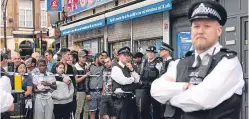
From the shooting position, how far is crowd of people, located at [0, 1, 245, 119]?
261 cm

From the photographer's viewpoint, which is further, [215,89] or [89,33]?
[89,33]

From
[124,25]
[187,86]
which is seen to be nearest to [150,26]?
[124,25]

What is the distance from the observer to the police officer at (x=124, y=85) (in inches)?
276

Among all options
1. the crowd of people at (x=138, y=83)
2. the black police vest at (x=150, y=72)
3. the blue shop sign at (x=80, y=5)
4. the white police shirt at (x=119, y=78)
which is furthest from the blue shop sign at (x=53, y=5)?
the white police shirt at (x=119, y=78)

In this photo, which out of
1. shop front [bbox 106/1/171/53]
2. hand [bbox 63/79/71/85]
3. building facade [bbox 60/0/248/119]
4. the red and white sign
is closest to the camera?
hand [bbox 63/79/71/85]

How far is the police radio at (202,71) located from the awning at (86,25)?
11432 mm

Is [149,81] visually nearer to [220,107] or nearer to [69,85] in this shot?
[69,85]

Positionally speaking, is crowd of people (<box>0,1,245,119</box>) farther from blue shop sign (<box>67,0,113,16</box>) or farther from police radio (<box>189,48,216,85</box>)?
blue shop sign (<box>67,0,113,16</box>)

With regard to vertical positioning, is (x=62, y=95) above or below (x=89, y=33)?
below

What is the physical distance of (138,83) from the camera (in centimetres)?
741

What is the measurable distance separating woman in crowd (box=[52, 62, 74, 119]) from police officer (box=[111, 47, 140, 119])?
37.3 inches

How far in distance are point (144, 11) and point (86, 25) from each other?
16.4ft

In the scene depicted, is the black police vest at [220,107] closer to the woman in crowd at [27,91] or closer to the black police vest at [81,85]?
the woman in crowd at [27,91]

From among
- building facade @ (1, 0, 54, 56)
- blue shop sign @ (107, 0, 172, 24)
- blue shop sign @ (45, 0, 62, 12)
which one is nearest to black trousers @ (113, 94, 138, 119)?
blue shop sign @ (107, 0, 172, 24)
